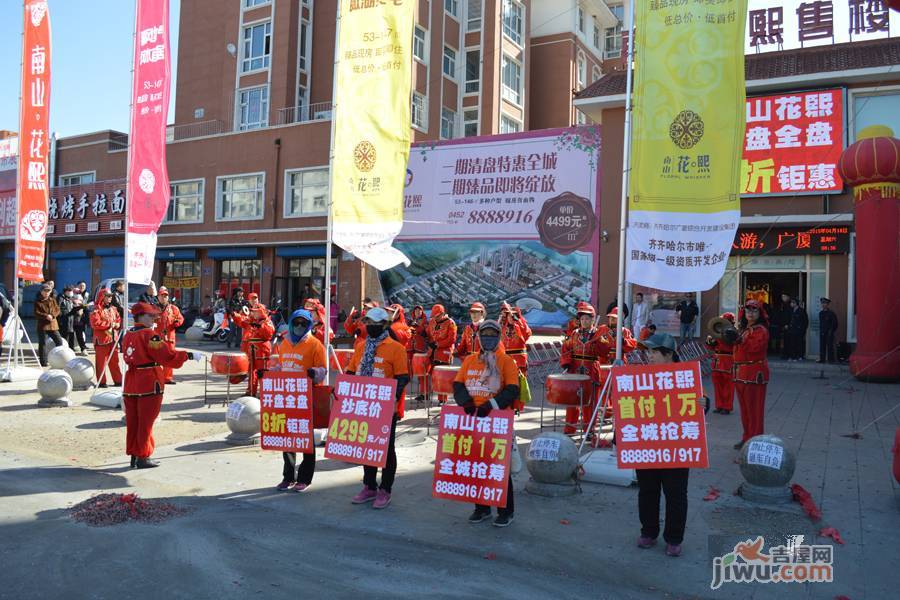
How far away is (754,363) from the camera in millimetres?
8977

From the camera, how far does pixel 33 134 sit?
14.6 m

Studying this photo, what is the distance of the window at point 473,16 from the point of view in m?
35.3

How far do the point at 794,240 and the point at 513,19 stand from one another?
75.4 feet

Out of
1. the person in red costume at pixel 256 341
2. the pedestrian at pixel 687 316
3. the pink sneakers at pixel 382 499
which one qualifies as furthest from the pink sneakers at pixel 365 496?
the pedestrian at pixel 687 316

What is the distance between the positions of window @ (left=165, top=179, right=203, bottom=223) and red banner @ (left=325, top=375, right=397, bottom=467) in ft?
92.1

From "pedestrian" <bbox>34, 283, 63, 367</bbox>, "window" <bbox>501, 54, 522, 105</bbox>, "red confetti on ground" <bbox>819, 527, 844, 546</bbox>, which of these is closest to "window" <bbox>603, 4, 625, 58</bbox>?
"window" <bbox>501, 54, 522, 105</bbox>

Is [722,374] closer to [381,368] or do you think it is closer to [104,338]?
[381,368]

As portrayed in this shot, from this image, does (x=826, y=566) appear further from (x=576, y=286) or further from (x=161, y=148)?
(x=576, y=286)

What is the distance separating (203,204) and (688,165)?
95.0 feet

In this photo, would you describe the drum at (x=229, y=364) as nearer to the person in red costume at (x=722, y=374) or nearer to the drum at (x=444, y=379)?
the drum at (x=444, y=379)

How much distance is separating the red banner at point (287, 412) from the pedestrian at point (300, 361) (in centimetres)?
12

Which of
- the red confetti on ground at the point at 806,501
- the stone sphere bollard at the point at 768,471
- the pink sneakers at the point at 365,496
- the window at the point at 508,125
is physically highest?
the window at the point at 508,125

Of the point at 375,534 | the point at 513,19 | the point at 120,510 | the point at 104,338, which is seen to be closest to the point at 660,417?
the point at 375,534

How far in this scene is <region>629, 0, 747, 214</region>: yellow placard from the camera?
7.14m
